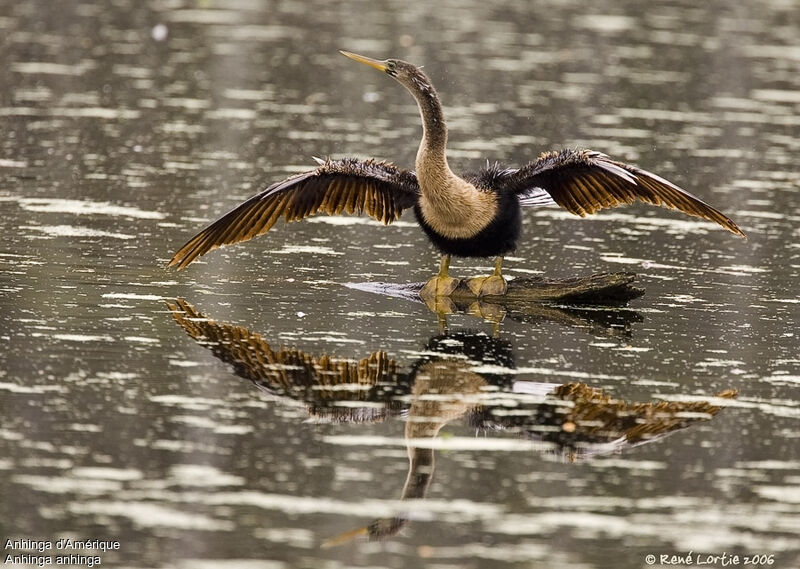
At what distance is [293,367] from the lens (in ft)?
28.3

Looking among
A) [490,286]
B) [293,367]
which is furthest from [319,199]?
[293,367]

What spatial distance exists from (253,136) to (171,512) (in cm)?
1025

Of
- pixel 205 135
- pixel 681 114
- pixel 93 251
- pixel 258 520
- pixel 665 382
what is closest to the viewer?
pixel 258 520

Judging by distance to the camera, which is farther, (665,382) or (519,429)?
(665,382)

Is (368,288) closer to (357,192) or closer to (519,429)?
(357,192)

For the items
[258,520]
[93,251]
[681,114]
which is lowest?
[258,520]

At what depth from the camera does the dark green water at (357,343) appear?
647 cm

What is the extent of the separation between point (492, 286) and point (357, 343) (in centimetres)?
162

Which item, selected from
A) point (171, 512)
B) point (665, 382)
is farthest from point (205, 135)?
point (171, 512)

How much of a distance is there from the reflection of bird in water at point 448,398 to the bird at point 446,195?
4.03 feet

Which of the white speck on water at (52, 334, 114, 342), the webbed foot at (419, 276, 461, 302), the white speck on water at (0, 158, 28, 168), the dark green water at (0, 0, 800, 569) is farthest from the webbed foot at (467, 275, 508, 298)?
the white speck on water at (0, 158, 28, 168)

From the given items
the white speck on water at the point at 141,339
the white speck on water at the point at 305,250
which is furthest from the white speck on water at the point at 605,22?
the white speck on water at the point at 141,339

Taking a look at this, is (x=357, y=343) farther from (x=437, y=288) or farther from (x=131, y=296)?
(x=131, y=296)

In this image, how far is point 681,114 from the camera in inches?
757
